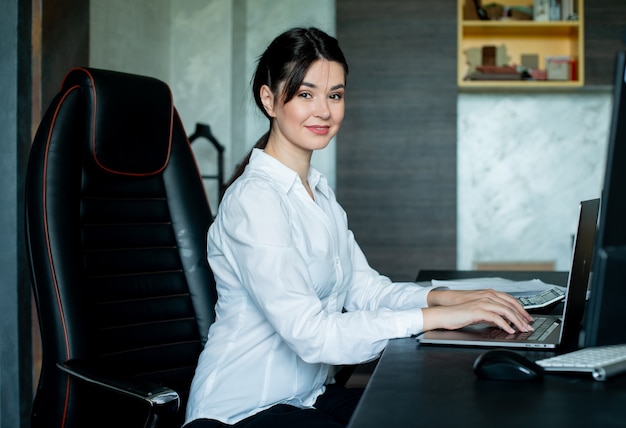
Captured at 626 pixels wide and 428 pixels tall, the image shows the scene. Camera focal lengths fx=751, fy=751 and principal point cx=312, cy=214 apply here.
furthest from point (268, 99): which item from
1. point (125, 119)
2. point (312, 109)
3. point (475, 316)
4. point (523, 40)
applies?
point (523, 40)

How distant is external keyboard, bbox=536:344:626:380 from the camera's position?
1.00 m

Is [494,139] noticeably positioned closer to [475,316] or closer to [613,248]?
[475,316]

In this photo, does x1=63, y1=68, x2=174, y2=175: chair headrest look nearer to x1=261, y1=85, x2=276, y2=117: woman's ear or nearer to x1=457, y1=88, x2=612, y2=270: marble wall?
x1=261, y1=85, x2=276, y2=117: woman's ear

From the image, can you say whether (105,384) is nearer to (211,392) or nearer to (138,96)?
(211,392)

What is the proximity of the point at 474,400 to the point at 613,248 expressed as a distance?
0.81 ft

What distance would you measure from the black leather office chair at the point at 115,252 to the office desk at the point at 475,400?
0.45m

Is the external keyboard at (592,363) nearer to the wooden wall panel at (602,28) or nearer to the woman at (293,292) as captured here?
the woman at (293,292)

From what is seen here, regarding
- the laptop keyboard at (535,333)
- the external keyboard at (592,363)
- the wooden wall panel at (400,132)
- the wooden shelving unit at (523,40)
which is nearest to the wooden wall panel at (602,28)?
the wooden shelving unit at (523,40)

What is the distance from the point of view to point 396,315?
52.8 inches

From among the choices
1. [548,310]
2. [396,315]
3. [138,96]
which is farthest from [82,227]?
[548,310]

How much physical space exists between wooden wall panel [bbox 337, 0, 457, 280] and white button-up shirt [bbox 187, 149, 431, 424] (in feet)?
8.24

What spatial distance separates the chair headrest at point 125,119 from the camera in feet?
5.25

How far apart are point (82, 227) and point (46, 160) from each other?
18cm

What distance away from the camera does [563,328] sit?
1245 mm
